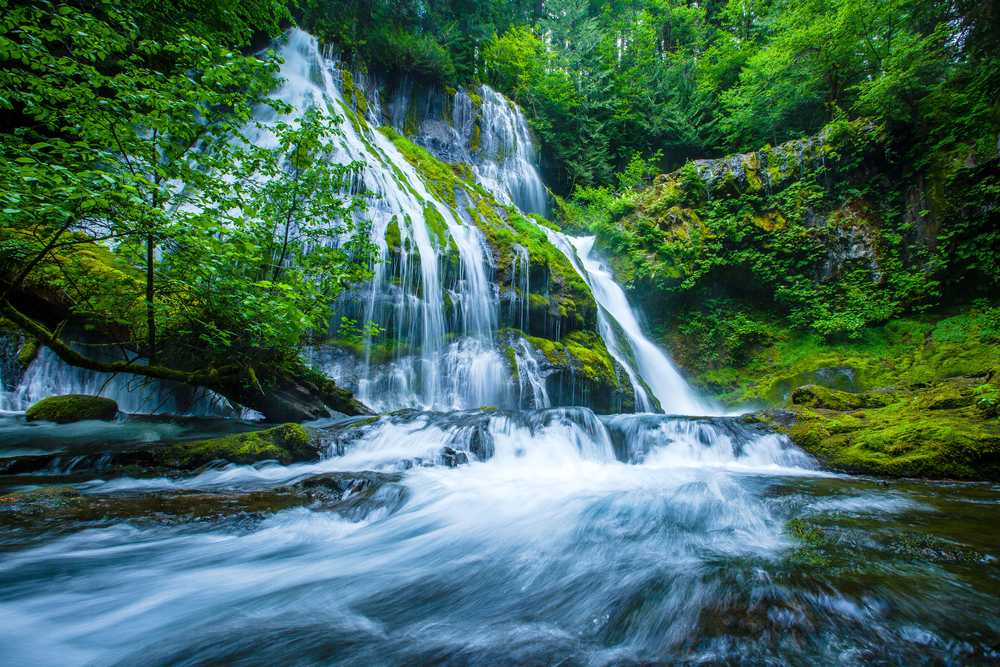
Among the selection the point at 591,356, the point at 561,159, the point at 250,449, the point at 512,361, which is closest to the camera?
the point at 250,449

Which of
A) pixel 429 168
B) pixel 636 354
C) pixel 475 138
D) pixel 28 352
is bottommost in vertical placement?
pixel 28 352

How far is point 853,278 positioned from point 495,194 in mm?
11508

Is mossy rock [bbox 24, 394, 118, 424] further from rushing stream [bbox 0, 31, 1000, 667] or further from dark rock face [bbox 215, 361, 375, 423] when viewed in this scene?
dark rock face [bbox 215, 361, 375, 423]

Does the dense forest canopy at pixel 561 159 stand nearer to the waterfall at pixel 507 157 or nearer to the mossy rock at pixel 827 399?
the waterfall at pixel 507 157

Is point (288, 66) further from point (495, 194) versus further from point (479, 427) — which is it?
point (479, 427)

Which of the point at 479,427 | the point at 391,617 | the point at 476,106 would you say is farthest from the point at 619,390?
the point at 476,106

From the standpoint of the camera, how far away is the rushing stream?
5.34 feet

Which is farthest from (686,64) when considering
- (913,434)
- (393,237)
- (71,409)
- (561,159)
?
(71,409)

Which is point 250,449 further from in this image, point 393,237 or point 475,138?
point 475,138

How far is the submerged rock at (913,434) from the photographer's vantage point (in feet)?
12.8

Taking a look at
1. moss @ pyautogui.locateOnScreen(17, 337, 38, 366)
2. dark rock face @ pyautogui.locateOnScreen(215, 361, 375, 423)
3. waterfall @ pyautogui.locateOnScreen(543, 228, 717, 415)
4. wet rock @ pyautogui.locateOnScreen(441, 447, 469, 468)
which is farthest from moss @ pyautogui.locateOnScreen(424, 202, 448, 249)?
moss @ pyautogui.locateOnScreen(17, 337, 38, 366)

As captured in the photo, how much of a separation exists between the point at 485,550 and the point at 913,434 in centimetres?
496

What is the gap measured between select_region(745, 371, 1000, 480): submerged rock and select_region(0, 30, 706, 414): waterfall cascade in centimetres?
400

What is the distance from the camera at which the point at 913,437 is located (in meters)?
4.32
